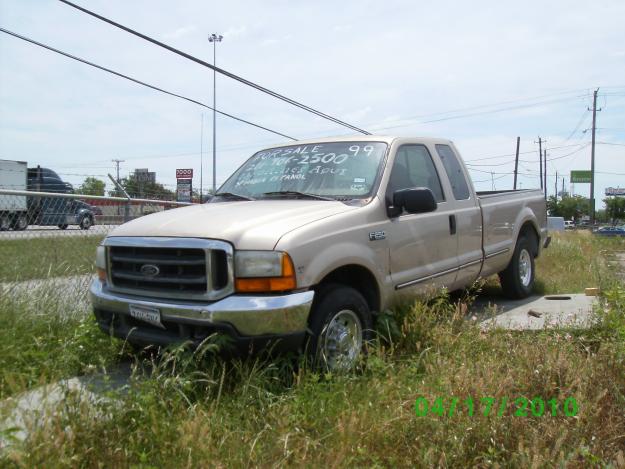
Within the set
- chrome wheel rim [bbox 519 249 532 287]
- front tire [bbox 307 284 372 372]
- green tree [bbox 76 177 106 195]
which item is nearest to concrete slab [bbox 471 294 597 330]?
chrome wheel rim [bbox 519 249 532 287]

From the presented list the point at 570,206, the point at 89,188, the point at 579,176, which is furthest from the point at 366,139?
the point at 570,206

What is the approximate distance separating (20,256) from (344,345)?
3331 mm

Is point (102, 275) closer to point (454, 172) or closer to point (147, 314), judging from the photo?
point (147, 314)

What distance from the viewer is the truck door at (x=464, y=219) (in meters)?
5.18

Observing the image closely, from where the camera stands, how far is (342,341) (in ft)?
11.9

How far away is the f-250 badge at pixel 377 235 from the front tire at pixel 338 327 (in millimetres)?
453

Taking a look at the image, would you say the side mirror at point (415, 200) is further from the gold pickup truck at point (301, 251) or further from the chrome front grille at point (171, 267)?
the chrome front grille at point (171, 267)

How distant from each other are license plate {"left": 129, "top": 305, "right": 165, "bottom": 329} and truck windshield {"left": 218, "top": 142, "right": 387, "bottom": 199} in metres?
1.52

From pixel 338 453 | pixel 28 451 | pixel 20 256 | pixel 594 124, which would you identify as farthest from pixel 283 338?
pixel 594 124

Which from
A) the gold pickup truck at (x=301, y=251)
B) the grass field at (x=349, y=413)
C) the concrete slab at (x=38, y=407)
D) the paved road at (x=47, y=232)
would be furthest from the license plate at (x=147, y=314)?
the paved road at (x=47, y=232)

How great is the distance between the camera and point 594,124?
192 feet

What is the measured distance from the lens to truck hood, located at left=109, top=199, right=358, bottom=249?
327cm
